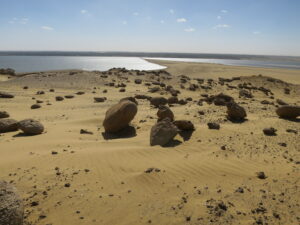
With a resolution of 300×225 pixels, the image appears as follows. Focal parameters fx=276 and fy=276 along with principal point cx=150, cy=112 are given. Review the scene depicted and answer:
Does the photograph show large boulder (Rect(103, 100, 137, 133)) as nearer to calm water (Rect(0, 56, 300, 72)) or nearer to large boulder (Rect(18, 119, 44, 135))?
large boulder (Rect(18, 119, 44, 135))

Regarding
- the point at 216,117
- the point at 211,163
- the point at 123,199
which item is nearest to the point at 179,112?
the point at 216,117

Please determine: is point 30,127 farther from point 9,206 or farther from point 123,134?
point 9,206

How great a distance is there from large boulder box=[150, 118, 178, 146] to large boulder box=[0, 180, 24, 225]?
13.1 ft

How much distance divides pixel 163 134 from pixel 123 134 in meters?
1.72

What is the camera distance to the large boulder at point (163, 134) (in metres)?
7.28

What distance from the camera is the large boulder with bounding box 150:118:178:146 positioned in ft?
23.9

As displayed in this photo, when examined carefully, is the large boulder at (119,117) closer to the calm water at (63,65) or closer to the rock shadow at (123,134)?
the rock shadow at (123,134)

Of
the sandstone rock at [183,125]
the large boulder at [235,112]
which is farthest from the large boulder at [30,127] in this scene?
the large boulder at [235,112]

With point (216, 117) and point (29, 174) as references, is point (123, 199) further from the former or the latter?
point (216, 117)

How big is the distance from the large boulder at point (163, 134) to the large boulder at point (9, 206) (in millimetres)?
3997

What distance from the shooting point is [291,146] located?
7391 millimetres

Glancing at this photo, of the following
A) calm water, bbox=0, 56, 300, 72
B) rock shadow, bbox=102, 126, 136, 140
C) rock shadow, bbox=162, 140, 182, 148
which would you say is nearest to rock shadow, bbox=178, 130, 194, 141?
rock shadow, bbox=162, 140, 182, 148

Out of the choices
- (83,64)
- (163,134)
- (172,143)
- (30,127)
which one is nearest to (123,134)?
(163,134)

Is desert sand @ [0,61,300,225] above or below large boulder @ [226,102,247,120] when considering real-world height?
below
